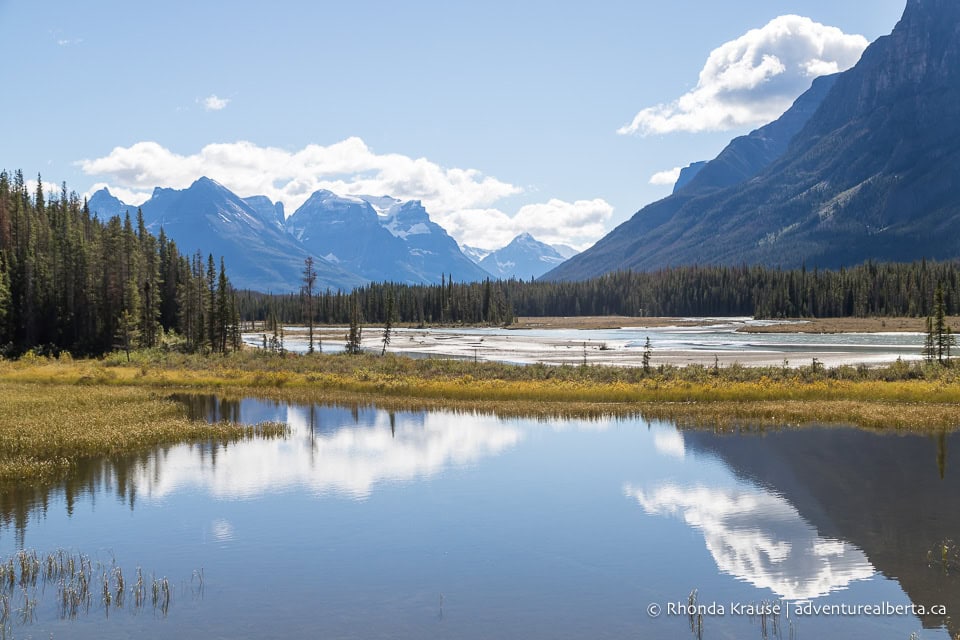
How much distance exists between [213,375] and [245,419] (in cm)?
2422

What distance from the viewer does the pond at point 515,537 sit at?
14.5 metres

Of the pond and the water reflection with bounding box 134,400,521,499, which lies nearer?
the pond

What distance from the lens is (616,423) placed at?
38.9 meters

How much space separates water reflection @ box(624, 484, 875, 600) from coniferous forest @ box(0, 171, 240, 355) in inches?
2884

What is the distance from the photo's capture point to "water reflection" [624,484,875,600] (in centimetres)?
1634

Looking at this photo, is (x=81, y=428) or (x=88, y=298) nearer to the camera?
(x=81, y=428)

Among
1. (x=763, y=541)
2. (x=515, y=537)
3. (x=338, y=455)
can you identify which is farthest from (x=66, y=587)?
(x=763, y=541)

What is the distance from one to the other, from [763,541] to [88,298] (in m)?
92.8

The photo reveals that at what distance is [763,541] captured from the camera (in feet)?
62.1

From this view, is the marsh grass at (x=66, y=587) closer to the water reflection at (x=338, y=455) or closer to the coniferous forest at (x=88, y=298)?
the water reflection at (x=338, y=455)

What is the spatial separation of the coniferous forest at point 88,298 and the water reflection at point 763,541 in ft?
240

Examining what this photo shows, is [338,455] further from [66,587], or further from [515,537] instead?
[66,587]

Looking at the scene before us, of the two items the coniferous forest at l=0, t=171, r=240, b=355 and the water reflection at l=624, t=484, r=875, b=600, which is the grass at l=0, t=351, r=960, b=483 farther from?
the coniferous forest at l=0, t=171, r=240, b=355

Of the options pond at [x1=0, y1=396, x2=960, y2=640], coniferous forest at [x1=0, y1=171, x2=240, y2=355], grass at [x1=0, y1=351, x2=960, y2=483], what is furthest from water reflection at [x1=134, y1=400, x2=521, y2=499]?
coniferous forest at [x1=0, y1=171, x2=240, y2=355]
